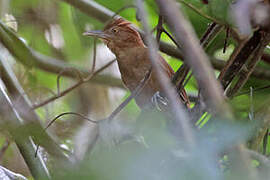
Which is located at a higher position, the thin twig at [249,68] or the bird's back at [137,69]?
the thin twig at [249,68]

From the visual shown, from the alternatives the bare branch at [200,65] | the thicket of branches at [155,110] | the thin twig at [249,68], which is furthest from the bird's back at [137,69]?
the bare branch at [200,65]

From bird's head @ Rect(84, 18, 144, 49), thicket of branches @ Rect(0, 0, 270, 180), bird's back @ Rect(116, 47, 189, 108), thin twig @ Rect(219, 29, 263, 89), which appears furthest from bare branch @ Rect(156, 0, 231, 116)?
bird's head @ Rect(84, 18, 144, 49)

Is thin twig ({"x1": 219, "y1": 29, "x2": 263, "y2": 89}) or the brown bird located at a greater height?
thin twig ({"x1": 219, "y1": 29, "x2": 263, "y2": 89})

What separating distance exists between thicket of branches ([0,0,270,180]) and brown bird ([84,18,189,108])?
0.12 m

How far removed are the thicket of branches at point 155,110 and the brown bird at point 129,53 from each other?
0.12 m

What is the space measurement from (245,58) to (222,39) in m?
0.68

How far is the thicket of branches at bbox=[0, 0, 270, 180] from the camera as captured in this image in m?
0.88

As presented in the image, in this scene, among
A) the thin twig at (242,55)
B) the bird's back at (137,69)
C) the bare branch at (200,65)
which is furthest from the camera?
the bird's back at (137,69)

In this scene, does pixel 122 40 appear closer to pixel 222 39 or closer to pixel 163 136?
pixel 222 39

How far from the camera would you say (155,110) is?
137cm

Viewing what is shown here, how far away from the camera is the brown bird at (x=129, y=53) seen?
10.5ft

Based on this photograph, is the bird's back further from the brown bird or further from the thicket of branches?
the thicket of branches

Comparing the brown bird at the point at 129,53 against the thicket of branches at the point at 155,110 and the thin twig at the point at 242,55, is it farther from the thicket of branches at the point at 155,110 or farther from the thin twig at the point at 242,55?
the thin twig at the point at 242,55

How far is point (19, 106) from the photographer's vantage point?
2.55 meters
